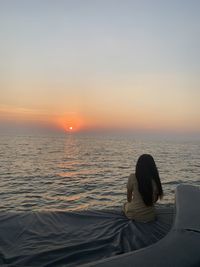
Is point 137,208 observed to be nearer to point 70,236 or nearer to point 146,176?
point 146,176

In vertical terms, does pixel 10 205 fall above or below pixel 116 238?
below

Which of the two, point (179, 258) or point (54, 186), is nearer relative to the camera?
point (179, 258)

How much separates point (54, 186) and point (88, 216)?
12.5m

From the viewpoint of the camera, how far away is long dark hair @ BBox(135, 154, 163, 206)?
23.5ft

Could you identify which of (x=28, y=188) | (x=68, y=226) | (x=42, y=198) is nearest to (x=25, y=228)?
(x=68, y=226)

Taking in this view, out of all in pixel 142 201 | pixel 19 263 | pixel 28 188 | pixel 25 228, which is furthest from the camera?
pixel 28 188

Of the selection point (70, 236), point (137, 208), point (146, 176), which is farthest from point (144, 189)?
point (70, 236)

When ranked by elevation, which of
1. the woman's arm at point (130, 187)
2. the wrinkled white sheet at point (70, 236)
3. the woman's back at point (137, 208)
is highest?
the woman's arm at point (130, 187)

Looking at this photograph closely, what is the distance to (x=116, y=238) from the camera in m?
6.19

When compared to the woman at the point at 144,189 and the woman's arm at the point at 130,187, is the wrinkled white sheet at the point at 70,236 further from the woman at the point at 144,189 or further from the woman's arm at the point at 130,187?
the woman's arm at the point at 130,187

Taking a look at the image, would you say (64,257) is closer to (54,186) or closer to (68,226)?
(68,226)

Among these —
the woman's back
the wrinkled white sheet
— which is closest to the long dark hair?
the woman's back

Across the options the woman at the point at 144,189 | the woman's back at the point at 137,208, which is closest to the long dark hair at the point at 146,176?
the woman at the point at 144,189

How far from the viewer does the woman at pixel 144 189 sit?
7.18 metres
